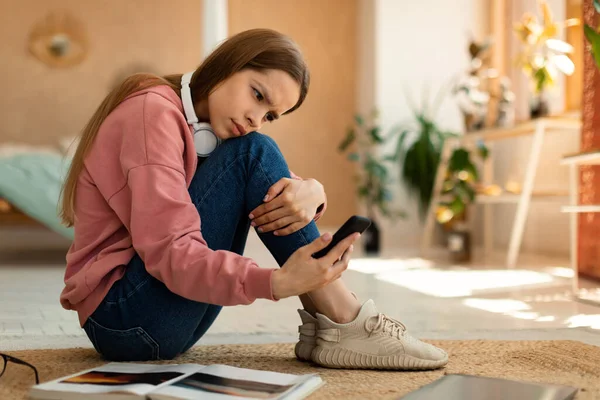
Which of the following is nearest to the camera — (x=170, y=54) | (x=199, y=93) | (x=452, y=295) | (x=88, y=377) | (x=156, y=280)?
(x=88, y=377)

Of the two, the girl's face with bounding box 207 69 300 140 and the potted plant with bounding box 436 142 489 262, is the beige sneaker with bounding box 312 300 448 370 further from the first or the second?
the potted plant with bounding box 436 142 489 262

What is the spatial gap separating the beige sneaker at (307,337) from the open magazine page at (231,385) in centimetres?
25

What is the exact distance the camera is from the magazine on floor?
1.03 m

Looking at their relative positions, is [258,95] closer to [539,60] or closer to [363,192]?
[539,60]

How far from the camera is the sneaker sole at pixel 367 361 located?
1.37m

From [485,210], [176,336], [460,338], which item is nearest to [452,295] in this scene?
[460,338]

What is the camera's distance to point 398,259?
4531mm

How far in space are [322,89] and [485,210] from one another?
2.17 m

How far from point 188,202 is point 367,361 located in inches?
19.5

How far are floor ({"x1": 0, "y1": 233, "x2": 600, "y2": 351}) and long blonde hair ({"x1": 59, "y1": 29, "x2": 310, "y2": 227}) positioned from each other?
59 centimetres

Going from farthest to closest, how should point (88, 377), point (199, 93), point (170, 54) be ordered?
1. point (170, 54)
2. point (199, 93)
3. point (88, 377)

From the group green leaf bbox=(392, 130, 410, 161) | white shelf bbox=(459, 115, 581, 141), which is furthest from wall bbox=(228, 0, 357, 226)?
white shelf bbox=(459, 115, 581, 141)

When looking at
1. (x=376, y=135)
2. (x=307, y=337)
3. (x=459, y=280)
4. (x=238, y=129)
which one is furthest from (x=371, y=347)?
(x=376, y=135)

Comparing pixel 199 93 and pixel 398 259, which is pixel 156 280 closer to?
pixel 199 93
